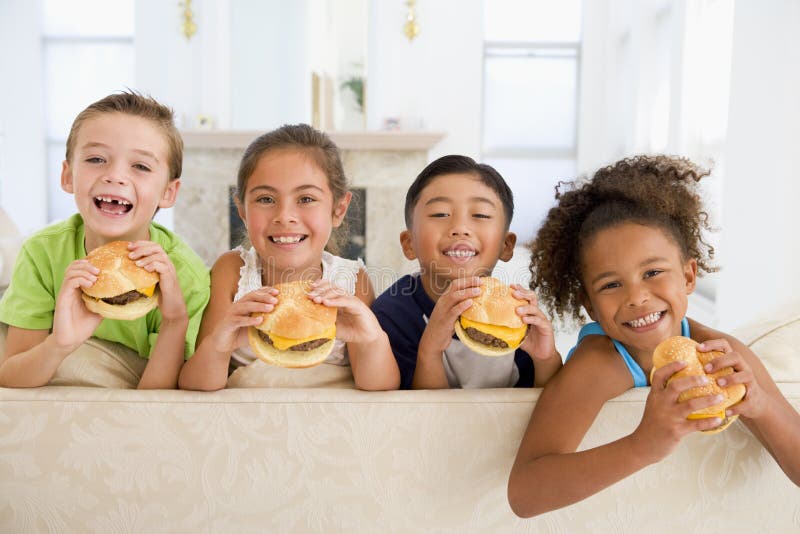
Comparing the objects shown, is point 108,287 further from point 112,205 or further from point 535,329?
point 535,329

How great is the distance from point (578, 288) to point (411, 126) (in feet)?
15.9

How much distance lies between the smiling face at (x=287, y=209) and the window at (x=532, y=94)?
17.3ft

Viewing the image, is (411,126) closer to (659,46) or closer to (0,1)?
(659,46)

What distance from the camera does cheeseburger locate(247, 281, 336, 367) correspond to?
1128mm

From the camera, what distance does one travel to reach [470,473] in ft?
3.91

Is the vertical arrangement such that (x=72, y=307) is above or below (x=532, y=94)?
below

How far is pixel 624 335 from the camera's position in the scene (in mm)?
1275

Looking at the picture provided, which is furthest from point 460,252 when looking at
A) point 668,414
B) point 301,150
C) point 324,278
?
point 668,414

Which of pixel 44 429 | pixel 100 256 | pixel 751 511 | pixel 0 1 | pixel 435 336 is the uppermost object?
pixel 0 1

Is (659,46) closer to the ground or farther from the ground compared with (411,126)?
farther from the ground

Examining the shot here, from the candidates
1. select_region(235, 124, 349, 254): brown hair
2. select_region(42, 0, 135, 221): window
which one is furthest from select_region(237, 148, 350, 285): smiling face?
select_region(42, 0, 135, 221): window

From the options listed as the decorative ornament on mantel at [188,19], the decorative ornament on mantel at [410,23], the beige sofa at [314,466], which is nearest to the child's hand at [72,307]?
the beige sofa at [314,466]

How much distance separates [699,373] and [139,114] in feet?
4.18

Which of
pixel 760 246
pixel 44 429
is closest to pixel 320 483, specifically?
pixel 44 429
